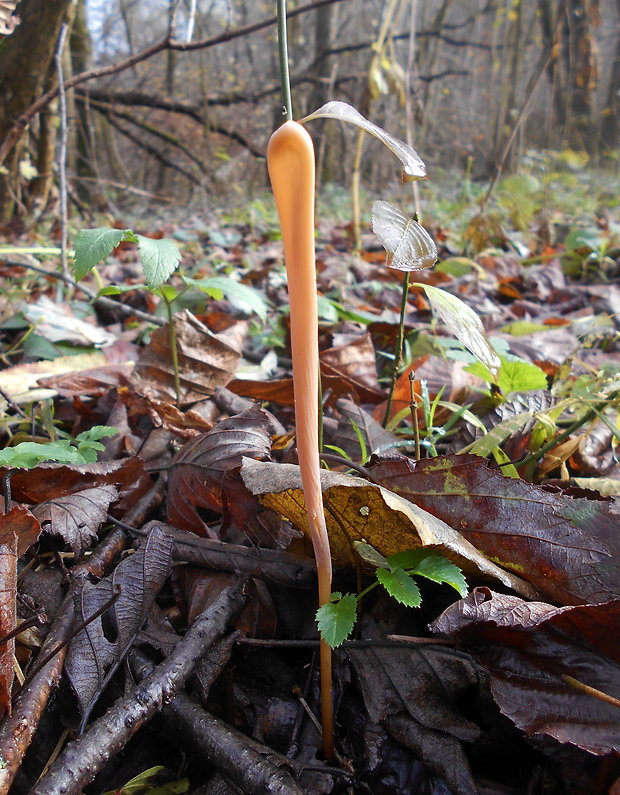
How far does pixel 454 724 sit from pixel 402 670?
9 centimetres

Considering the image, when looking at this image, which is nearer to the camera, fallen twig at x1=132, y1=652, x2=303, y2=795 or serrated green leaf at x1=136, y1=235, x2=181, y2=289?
fallen twig at x1=132, y1=652, x2=303, y2=795

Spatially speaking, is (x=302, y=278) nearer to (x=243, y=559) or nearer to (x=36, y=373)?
(x=243, y=559)

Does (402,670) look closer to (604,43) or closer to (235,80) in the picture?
(235,80)

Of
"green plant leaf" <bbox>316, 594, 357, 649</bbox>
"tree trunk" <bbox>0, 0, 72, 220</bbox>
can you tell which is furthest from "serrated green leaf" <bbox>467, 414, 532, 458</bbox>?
"tree trunk" <bbox>0, 0, 72, 220</bbox>

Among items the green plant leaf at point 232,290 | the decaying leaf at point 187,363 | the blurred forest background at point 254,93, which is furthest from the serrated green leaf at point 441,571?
the blurred forest background at point 254,93

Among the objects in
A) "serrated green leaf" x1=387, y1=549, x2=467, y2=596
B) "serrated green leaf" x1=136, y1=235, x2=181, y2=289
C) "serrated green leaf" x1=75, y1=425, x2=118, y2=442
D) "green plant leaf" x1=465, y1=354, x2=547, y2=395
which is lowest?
"serrated green leaf" x1=387, y1=549, x2=467, y2=596

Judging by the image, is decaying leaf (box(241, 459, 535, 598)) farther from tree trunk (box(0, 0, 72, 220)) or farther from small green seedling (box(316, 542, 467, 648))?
tree trunk (box(0, 0, 72, 220))

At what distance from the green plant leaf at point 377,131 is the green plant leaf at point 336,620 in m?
0.53

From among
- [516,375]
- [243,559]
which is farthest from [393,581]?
[516,375]

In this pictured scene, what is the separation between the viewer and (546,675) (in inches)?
30.7

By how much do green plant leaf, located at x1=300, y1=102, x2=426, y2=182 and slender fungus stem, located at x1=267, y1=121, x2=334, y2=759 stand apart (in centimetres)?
12

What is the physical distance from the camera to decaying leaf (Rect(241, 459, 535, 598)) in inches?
31.3

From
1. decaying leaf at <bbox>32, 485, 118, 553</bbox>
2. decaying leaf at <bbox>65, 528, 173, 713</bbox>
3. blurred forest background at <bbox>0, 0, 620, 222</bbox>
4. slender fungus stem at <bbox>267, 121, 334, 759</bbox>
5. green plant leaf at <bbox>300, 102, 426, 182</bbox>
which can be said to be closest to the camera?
Result: slender fungus stem at <bbox>267, 121, 334, 759</bbox>

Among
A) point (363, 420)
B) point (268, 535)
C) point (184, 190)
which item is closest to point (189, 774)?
point (268, 535)
